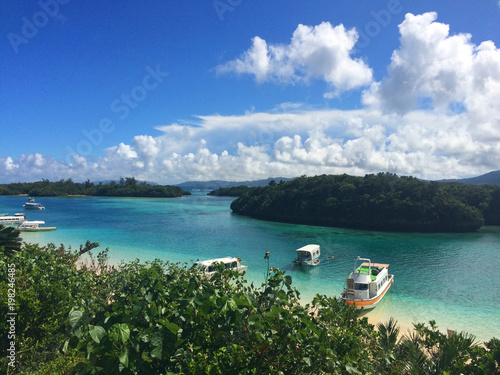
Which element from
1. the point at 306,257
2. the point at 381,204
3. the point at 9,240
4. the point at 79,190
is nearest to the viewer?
the point at 9,240

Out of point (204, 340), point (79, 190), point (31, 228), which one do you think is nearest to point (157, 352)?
point (204, 340)

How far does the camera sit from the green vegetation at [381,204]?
48.2m

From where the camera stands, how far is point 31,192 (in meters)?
128

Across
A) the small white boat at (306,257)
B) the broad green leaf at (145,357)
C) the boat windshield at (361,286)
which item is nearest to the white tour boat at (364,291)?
the boat windshield at (361,286)

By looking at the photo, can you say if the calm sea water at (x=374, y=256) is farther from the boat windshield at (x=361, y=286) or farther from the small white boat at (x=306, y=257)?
the boat windshield at (x=361, y=286)

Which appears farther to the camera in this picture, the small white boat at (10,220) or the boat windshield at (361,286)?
the small white boat at (10,220)

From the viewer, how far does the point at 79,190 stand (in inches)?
5517

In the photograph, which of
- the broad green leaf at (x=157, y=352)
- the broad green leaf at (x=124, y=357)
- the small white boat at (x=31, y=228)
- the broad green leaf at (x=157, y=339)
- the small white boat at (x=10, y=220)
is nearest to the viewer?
the broad green leaf at (x=124, y=357)

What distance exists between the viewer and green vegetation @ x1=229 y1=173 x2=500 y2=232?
48250mm

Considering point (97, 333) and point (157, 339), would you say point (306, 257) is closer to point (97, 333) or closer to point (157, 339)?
point (157, 339)

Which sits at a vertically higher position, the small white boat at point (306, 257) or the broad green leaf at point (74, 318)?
the broad green leaf at point (74, 318)

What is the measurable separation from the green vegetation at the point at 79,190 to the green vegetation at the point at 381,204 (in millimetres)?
83522

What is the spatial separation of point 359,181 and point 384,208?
9.79m

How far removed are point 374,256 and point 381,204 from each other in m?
25.0
